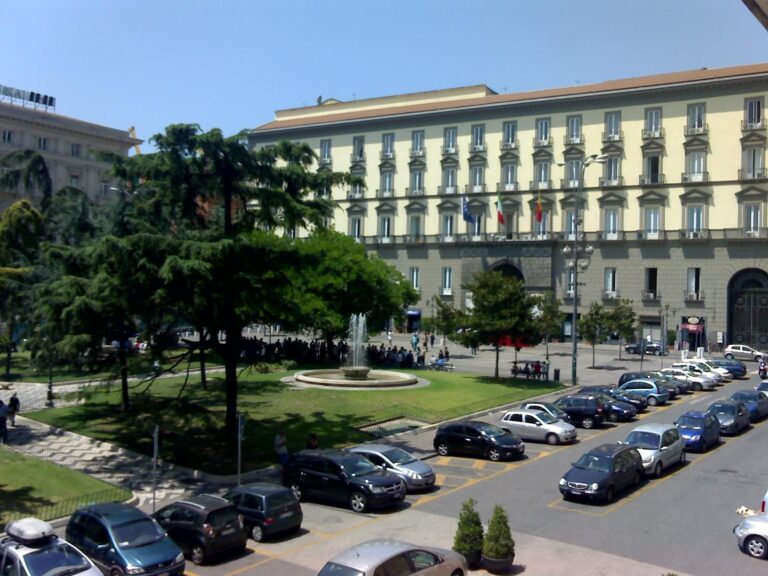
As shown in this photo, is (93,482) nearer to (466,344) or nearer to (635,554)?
(635,554)

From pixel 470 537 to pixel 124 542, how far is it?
695cm

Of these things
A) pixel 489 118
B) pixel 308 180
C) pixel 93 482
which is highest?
pixel 489 118

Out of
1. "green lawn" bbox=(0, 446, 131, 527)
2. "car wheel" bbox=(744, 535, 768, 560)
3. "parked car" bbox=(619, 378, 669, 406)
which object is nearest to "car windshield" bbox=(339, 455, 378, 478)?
"green lawn" bbox=(0, 446, 131, 527)

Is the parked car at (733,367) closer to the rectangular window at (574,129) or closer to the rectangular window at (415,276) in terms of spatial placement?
the rectangular window at (574,129)

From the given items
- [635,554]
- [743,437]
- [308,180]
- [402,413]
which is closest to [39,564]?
[635,554]

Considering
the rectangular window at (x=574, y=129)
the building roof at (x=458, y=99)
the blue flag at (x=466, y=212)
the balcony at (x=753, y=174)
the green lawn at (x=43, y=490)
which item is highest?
the building roof at (x=458, y=99)

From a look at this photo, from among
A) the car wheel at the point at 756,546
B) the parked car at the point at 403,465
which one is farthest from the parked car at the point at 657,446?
the car wheel at the point at 756,546

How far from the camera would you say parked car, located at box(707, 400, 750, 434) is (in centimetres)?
3055

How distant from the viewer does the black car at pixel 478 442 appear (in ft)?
86.0

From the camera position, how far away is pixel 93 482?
76.0ft

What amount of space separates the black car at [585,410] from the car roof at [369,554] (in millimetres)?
20927

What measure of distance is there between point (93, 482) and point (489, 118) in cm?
6448

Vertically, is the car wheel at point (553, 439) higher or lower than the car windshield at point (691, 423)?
lower

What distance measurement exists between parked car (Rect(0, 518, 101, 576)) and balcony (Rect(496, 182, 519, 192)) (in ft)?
225
